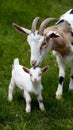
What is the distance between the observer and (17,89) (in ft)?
24.2

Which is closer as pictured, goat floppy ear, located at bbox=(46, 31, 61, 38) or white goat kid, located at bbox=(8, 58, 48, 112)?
white goat kid, located at bbox=(8, 58, 48, 112)

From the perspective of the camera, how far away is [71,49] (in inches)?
288

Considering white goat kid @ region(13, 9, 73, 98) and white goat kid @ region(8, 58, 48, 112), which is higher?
white goat kid @ region(13, 9, 73, 98)

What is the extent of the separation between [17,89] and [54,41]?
0.96 meters

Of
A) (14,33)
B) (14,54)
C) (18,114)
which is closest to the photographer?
(18,114)

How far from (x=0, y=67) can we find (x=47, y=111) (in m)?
2.01

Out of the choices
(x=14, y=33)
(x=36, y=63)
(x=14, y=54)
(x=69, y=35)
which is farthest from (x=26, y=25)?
(x=36, y=63)

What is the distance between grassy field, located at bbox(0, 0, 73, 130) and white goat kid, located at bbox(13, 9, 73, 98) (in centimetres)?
36

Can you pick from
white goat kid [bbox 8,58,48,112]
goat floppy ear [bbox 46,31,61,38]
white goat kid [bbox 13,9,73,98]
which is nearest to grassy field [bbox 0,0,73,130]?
white goat kid [bbox 8,58,48,112]

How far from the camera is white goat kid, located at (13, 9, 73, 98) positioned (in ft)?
21.7

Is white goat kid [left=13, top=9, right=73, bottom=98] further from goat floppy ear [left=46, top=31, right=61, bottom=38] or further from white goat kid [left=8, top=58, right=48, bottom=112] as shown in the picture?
white goat kid [left=8, top=58, right=48, bottom=112]

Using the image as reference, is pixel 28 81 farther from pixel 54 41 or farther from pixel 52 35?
pixel 54 41

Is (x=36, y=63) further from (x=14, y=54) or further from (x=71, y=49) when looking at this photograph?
(x=14, y=54)

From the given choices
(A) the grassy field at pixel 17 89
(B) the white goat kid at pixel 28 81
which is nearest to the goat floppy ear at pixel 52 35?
(B) the white goat kid at pixel 28 81
